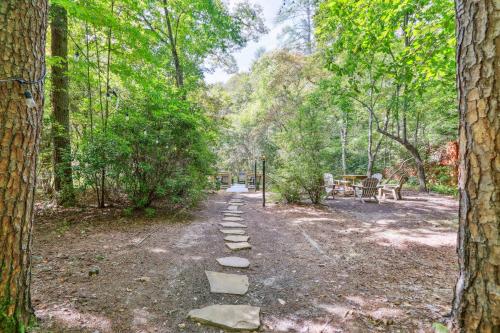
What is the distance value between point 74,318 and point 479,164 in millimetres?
2603

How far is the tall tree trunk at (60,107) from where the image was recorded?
4863 mm

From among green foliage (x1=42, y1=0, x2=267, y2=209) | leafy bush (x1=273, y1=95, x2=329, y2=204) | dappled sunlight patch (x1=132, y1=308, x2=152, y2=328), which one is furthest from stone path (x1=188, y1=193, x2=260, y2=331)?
leafy bush (x1=273, y1=95, x2=329, y2=204)

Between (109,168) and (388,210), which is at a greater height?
(109,168)

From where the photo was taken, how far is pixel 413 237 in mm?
3887

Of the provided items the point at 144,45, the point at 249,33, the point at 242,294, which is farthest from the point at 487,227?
the point at 249,33

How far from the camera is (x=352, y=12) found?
3.93 m

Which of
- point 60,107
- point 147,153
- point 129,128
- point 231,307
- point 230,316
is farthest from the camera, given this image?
point 60,107

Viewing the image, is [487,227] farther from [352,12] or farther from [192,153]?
[192,153]

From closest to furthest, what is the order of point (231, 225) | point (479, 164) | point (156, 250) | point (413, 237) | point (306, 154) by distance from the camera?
point (479, 164)
point (156, 250)
point (413, 237)
point (231, 225)
point (306, 154)

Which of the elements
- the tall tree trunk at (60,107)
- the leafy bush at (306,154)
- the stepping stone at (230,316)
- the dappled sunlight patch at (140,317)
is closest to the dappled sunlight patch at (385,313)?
the stepping stone at (230,316)

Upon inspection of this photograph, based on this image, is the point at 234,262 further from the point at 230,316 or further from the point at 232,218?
the point at 232,218

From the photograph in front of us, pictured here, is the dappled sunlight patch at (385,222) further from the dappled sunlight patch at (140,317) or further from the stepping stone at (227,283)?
the dappled sunlight patch at (140,317)

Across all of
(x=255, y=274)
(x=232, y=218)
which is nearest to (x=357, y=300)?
(x=255, y=274)

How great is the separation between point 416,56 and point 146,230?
5249 mm
